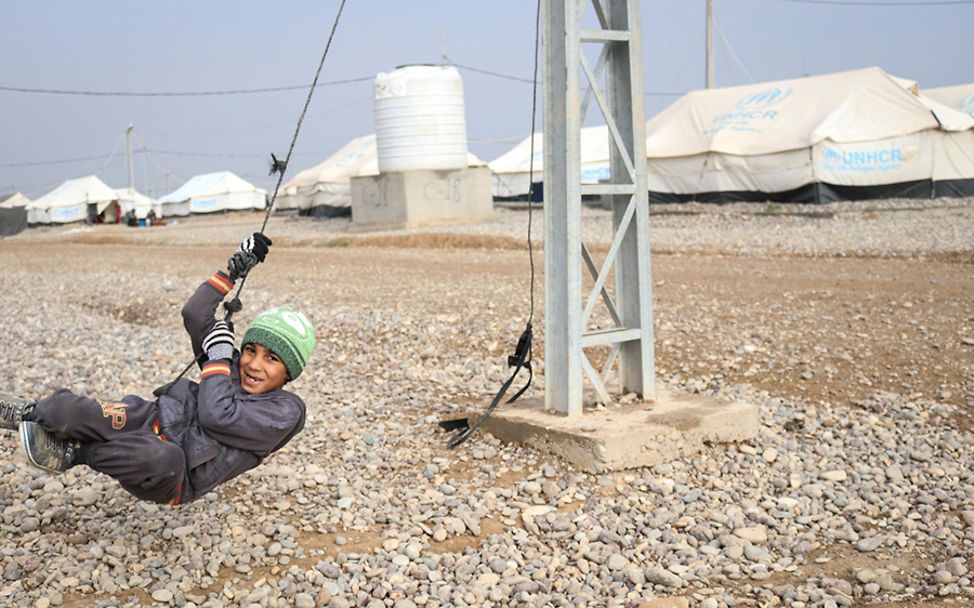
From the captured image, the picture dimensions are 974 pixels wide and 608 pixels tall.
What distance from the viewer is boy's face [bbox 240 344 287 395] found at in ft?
16.5

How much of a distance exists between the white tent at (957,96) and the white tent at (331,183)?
916 inches

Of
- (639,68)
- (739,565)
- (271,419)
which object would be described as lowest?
(739,565)

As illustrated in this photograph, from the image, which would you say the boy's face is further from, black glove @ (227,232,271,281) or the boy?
black glove @ (227,232,271,281)

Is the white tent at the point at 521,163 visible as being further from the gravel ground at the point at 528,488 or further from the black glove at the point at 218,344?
the black glove at the point at 218,344

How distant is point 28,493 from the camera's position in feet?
20.8

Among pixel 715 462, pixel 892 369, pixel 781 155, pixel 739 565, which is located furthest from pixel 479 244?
pixel 739 565

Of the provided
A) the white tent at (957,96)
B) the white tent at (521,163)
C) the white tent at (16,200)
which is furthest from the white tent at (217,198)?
the white tent at (957,96)

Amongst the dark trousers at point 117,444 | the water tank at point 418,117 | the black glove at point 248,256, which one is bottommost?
the dark trousers at point 117,444

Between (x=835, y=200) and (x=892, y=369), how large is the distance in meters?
22.9

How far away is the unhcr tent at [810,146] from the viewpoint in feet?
101

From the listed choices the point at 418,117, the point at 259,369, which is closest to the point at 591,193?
the point at 259,369

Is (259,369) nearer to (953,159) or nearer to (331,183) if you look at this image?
(953,159)

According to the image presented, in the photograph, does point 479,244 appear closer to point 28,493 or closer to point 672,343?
point 672,343

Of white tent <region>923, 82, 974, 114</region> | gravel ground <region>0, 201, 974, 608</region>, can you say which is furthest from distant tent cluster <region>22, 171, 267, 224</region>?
gravel ground <region>0, 201, 974, 608</region>
